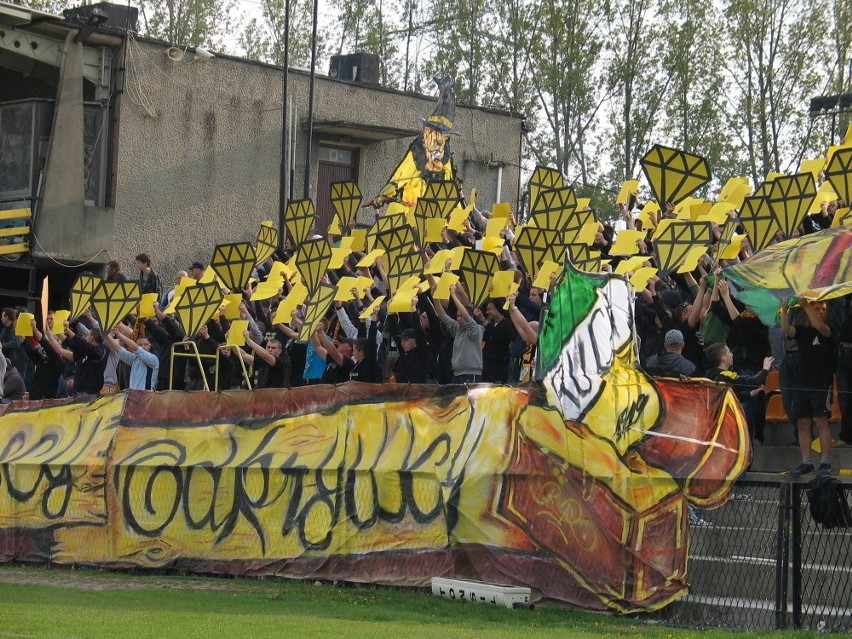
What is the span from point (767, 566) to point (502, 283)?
5.13 meters

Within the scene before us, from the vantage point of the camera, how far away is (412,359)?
16.1m

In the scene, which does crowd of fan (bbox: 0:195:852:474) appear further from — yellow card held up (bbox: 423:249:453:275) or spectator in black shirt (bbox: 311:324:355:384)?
yellow card held up (bbox: 423:249:453:275)

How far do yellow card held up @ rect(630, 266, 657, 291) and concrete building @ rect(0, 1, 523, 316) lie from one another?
1550 cm

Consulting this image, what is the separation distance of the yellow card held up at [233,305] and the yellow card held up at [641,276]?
533 cm

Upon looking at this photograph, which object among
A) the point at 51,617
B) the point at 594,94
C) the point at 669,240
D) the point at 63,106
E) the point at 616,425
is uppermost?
the point at 594,94

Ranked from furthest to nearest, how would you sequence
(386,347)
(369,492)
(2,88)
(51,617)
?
(2,88) → (386,347) → (369,492) → (51,617)

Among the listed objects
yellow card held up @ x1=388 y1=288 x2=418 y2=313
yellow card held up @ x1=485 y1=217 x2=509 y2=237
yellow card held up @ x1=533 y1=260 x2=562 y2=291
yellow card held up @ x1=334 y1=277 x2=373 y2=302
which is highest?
yellow card held up @ x1=485 y1=217 x2=509 y2=237

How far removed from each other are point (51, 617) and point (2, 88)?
2186 centimetres

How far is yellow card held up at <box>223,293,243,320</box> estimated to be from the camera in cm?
1794

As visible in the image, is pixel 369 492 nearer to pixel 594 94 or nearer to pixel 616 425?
pixel 616 425

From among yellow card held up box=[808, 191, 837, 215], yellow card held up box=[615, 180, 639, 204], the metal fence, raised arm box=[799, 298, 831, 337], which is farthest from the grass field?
yellow card held up box=[615, 180, 639, 204]

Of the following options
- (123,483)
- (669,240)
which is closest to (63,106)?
(123,483)

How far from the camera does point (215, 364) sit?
58.6 ft

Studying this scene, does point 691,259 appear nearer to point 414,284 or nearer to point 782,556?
point 414,284
